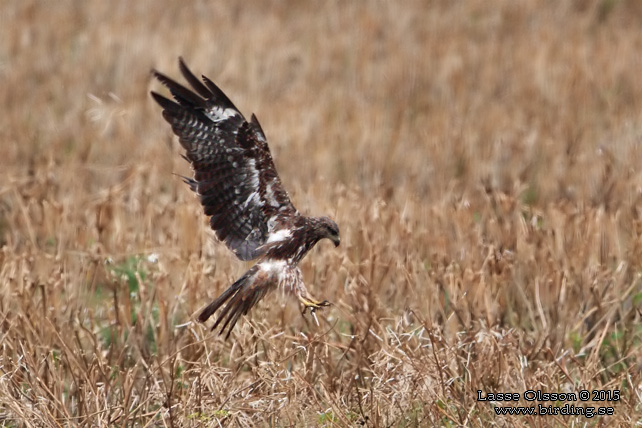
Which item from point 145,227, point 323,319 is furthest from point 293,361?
point 145,227

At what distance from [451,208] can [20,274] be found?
2.28 metres

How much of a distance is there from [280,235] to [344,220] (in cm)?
149

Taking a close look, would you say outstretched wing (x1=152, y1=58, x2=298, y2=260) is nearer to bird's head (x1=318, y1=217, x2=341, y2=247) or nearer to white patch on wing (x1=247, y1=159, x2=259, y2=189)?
white patch on wing (x1=247, y1=159, x2=259, y2=189)

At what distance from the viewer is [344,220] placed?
496 centimetres

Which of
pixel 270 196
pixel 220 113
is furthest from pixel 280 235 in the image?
pixel 220 113

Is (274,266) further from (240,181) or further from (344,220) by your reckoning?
(344,220)

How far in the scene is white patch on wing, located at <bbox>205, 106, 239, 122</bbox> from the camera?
344cm

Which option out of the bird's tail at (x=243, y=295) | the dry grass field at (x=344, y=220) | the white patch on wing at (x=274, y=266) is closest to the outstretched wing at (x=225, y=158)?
the white patch on wing at (x=274, y=266)

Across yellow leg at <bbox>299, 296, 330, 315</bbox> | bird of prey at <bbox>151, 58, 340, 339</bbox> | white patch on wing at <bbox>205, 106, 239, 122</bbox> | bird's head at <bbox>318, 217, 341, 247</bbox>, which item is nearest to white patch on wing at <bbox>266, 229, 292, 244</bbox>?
Answer: bird of prey at <bbox>151, 58, 340, 339</bbox>

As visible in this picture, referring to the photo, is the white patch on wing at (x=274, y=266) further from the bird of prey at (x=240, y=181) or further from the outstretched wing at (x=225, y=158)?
the outstretched wing at (x=225, y=158)

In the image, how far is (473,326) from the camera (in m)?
3.98

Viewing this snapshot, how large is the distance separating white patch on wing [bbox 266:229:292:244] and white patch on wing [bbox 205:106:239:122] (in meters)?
Answer: 0.44

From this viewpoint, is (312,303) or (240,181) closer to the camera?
(312,303)

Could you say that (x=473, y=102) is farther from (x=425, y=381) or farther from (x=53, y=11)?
(x=425, y=381)
